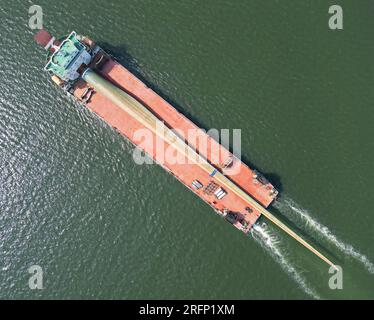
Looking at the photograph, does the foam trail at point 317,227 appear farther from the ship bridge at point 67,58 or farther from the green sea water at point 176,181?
the ship bridge at point 67,58

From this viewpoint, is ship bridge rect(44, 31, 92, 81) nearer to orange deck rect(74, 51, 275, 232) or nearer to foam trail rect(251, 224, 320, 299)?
orange deck rect(74, 51, 275, 232)

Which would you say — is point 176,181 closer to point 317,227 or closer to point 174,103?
point 174,103

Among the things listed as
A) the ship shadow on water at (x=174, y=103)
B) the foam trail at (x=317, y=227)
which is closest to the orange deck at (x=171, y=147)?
the ship shadow on water at (x=174, y=103)

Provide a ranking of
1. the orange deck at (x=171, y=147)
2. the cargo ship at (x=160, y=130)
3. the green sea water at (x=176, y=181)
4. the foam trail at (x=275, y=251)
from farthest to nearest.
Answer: the orange deck at (x=171, y=147) → the cargo ship at (x=160, y=130) → the green sea water at (x=176, y=181) → the foam trail at (x=275, y=251)

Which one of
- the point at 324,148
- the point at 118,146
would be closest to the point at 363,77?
the point at 324,148

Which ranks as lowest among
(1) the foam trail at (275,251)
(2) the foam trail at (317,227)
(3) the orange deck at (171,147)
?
(1) the foam trail at (275,251)

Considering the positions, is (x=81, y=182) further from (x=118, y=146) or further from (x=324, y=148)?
(x=324, y=148)

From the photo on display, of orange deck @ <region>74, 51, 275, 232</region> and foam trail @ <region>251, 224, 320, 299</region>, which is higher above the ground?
orange deck @ <region>74, 51, 275, 232</region>

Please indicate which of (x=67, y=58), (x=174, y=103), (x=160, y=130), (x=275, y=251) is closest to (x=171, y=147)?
(x=160, y=130)

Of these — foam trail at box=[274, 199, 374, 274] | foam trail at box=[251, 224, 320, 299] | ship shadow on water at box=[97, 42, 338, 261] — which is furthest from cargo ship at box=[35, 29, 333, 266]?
foam trail at box=[274, 199, 374, 274]
